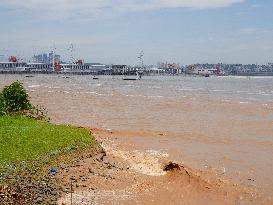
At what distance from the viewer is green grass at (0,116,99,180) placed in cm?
1122

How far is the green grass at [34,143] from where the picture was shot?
36.8 feet

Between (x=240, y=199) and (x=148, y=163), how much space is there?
331cm

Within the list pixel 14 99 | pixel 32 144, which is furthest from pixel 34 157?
pixel 14 99

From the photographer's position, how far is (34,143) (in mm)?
12891

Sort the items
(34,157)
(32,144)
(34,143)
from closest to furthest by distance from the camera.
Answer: (34,157), (32,144), (34,143)

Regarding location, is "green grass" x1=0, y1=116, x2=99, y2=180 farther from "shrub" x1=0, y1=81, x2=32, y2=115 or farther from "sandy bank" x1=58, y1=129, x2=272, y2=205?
"shrub" x1=0, y1=81, x2=32, y2=115

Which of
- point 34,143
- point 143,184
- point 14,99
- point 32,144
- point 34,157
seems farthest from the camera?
point 14,99

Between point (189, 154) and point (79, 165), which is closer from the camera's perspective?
point (79, 165)

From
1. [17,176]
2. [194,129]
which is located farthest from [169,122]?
[17,176]

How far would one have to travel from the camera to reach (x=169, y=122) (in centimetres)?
2569

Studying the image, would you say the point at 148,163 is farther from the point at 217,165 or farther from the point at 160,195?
the point at 160,195

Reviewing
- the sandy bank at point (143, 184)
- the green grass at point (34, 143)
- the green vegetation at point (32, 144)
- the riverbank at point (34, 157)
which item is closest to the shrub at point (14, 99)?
the green vegetation at point (32, 144)

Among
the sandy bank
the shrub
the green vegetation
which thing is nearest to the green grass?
the green vegetation

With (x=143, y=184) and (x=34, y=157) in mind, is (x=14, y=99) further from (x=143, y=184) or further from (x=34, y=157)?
(x=143, y=184)
